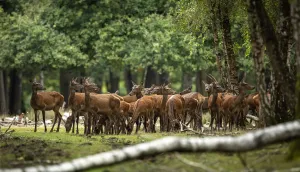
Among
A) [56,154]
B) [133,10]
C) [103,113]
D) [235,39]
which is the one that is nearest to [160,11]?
[133,10]

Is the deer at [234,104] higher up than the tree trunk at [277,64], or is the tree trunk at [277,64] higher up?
the tree trunk at [277,64]

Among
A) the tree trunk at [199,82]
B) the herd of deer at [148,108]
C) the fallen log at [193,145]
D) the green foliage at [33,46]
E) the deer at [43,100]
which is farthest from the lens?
the tree trunk at [199,82]

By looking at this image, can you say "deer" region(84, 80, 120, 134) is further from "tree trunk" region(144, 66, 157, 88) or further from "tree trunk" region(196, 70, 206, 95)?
"tree trunk" region(144, 66, 157, 88)

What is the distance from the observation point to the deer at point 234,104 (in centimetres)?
2144

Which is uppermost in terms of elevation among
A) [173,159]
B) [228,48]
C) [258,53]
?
[228,48]

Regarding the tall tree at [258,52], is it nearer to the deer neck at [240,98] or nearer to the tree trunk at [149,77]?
the deer neck at [240,98]

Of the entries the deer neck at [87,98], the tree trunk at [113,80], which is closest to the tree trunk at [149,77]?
the tree trunk at [113,80]

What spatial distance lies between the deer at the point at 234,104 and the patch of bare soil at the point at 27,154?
25.4 ft

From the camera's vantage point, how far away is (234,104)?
2170cm

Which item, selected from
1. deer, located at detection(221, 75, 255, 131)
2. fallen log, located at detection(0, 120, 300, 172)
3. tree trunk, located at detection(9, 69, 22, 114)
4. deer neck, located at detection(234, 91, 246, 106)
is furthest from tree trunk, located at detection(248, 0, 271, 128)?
tree trunk, located at detection(9, 69, 22, 114)

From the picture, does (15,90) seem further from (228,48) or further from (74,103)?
(228,48)

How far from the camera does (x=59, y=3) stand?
40.9 m

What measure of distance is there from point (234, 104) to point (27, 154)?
1001 centimetres

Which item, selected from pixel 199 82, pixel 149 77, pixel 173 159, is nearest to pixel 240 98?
pixel 173 159
